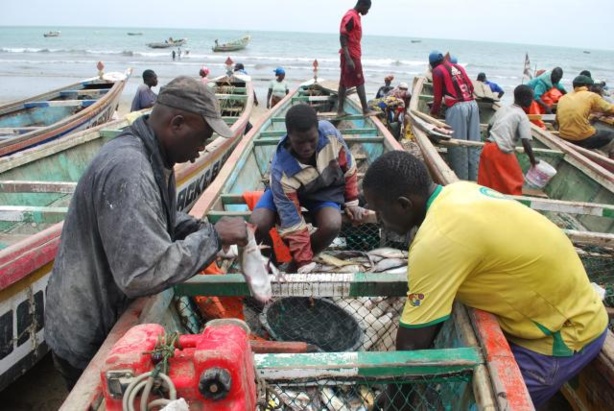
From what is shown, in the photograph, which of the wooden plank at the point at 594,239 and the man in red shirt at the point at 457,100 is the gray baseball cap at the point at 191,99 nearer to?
the wooden plank at the point at 594,239

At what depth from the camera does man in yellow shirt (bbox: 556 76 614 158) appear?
7.63 metres

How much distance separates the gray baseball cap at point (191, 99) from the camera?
1.79 metres

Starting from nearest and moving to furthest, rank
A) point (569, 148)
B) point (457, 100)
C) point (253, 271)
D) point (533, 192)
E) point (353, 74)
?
point (253, 271) → point (569, 148) → point (533, 192) → point (457, 100) → point (353, 74)

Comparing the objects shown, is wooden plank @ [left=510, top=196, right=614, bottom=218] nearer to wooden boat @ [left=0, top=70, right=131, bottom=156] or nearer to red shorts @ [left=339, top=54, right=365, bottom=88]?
red shorts @ [left=339, top=54, right=365, bottom=88]

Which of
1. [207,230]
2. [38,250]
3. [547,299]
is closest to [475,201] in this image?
[547,299]

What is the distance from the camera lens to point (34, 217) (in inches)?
132

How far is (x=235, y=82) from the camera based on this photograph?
1114 cm

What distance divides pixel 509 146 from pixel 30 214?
5.07 m

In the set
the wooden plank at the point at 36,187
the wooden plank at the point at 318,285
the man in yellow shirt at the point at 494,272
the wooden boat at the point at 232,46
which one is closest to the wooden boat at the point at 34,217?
the wooden plank at the point at 36,187

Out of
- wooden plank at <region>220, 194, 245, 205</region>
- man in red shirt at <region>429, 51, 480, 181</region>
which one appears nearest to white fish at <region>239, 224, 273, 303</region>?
wooden plank at <region>220, 194, 245, 205</region>

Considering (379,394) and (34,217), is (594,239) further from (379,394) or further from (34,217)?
(34,217)

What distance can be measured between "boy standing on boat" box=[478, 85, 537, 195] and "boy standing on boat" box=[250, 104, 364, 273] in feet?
8.97

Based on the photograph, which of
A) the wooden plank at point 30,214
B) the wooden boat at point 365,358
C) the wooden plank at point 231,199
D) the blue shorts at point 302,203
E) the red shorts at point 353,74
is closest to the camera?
the wooden boat at point 365,358

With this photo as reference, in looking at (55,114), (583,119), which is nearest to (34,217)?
(55,114)
